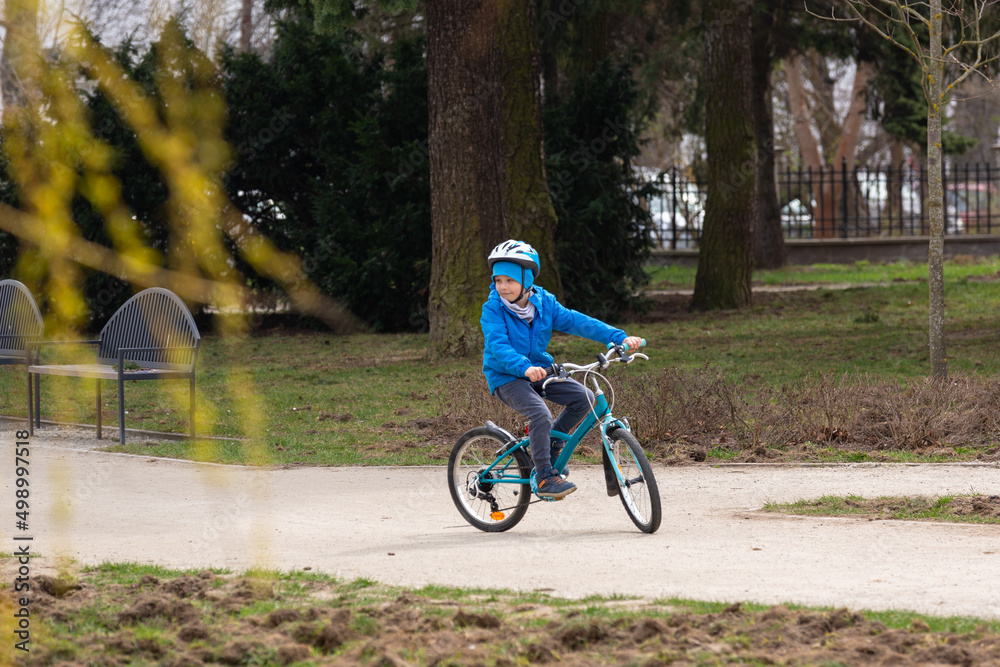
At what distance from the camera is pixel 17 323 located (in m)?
10.6

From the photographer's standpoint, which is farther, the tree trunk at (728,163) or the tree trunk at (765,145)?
the tree trunk at (765,145)

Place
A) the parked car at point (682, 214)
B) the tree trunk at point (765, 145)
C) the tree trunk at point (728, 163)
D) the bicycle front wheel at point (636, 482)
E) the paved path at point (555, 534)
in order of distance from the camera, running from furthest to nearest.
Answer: the parked car at point (682, 214), the tree trunk at point (765, 145), the tree trunk at point (728, 163), the bicycle front wheel at point (636, 482), the paved path at point (555, 534)

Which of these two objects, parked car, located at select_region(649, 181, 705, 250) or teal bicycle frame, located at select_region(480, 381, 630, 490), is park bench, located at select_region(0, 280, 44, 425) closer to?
teal bicycle frame, located at select_region(480, 381, 630, 490)

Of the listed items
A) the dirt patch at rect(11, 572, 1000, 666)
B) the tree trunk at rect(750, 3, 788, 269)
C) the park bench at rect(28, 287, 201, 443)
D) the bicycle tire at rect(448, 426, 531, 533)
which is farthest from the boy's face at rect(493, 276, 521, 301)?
the tree trunk at rect(750, 3, 788, 269)

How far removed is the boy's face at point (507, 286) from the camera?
233 inches

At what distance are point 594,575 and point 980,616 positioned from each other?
1.52m

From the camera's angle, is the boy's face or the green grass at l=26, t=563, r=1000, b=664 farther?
the boy's face

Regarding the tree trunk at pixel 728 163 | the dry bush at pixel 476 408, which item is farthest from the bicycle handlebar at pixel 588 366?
the tree trunk at pixel 728 163

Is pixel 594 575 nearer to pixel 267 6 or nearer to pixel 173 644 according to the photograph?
pixel 173 644

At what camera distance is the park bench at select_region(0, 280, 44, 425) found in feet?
32.8

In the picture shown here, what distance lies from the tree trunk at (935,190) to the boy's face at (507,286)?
16.2 feet

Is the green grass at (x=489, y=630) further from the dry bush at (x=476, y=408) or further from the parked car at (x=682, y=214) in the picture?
the parked car at (x=682, y=214)

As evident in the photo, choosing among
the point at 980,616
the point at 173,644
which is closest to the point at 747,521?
the point at 980,616

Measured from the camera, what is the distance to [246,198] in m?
18.7
